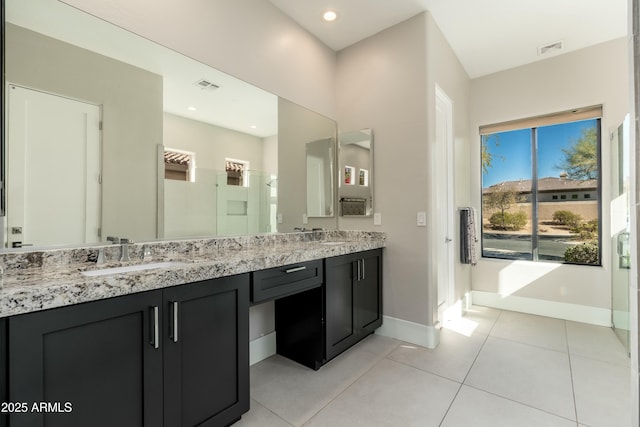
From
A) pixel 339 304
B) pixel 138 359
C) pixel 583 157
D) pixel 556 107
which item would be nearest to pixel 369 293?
pixel 339 304

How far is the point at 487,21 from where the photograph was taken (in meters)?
2.78

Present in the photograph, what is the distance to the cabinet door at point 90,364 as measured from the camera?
0.95 metres

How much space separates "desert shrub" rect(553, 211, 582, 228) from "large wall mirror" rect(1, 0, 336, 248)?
3512 mm

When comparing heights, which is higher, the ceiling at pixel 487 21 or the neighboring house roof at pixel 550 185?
the ceiling at pixel 487 21

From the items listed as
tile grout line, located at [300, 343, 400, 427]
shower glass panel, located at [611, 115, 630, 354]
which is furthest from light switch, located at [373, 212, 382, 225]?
shower glass panel, located at [611, 115, 630, 354]

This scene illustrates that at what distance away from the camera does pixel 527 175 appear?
366 centimetres

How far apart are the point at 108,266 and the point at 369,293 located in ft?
6.50

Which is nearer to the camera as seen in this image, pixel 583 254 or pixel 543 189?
pixel 583 254

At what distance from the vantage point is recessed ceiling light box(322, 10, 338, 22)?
8.68 feet

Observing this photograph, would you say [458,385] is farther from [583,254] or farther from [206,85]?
[206,85]

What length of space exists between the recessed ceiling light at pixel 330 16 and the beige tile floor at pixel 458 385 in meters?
2.98

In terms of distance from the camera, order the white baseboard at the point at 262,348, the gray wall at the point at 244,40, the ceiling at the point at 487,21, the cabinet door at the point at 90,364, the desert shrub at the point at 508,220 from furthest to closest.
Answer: the desert shrub at the point at 508,220, the ceiling at the point at 487,21, the white baseboard at the point at 262,348, the gray wall at the point at 244,40, the cabinet door at the point at 90,364

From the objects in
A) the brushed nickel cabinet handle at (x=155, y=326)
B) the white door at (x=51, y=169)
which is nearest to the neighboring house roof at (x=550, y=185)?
the brushed nickel cabinet handle at (x=155, y=326)

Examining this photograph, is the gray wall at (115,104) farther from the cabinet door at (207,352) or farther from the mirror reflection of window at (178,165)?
the cabinet door at (207,352)
